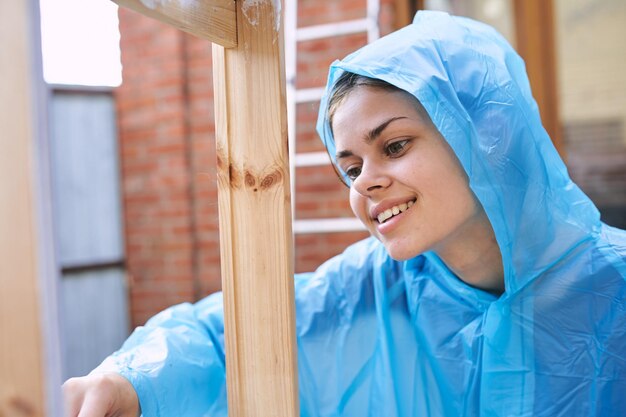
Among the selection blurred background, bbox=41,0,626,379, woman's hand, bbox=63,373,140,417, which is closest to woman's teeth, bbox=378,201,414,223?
woman's hand, bbox=63,373,140,417

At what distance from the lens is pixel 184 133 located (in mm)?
3168

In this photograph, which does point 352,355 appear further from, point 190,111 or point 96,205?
point 96,205

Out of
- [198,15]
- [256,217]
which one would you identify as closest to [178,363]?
[256,217]

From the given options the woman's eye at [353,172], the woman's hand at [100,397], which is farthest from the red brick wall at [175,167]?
the woman's hand at [100,397]

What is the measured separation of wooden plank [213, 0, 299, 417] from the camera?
88 cm

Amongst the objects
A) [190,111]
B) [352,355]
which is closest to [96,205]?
[190,111]

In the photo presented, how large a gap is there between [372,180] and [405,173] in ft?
0.19

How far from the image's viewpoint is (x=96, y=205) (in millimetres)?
3561

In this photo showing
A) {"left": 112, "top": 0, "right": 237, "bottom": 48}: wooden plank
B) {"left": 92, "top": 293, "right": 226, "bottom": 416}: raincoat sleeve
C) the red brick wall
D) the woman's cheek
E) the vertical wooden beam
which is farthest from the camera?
the red brick wall

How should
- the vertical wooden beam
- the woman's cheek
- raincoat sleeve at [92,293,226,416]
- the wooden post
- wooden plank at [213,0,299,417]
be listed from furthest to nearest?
the vertical wooden beam → the woman's cheek → raincoat sleeve at [92,293,226,416] → wooden plank at [213,0,299,417] → the wooden post

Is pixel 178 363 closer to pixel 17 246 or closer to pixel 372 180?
pixel 372 180

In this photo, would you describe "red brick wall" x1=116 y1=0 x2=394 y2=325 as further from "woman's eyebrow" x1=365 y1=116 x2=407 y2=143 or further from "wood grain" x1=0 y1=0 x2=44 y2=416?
"wood grain" x1=0 y1=0 x2=44 y2=416

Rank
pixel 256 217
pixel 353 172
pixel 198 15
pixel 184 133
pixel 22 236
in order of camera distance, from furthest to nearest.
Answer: pixel 184 133 → pixel 353 172 → pixel 256 217 → pixel 198 15 → pixel 22 236

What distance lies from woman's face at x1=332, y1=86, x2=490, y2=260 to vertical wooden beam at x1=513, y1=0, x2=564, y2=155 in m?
1.83
